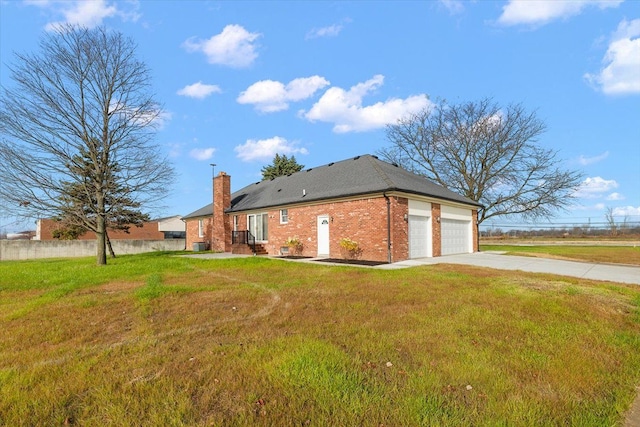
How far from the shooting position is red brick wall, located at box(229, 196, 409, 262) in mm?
13883

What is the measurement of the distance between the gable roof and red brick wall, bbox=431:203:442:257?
0.65 m

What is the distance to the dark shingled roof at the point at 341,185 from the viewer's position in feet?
49.4

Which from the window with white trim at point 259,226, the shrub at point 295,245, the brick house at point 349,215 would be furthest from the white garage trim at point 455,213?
the window with white trim at point 259,226

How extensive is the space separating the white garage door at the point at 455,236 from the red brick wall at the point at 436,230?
0.48 m

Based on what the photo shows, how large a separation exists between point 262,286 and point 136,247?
2503 cm

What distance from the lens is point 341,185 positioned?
16.8 meters

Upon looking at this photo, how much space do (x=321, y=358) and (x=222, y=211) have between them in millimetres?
20391

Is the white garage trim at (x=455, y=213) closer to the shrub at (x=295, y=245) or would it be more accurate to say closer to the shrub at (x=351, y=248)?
the shrub at (x=351, y=248)

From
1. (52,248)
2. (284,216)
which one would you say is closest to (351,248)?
(284,216)

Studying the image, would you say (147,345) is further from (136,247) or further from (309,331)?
(136,247)

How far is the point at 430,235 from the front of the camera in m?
15.9

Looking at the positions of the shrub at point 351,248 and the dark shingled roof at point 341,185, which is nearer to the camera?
the shrub at point 351,248

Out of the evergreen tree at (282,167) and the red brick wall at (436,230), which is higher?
the evergreen tree at (282,167)

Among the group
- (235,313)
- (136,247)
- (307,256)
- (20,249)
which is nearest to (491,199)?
(307,256)
